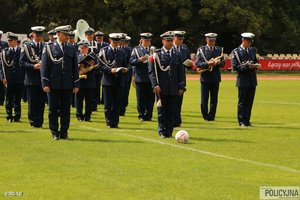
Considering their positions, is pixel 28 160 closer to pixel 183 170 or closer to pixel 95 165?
pixel 95 165

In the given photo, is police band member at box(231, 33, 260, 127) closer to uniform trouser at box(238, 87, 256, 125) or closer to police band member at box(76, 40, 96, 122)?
uniform trouser at box(238, 87, 256, 125)

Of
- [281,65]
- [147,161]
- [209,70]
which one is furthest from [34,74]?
[281,65]

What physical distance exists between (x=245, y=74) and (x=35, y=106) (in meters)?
5.21

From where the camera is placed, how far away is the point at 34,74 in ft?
55.6

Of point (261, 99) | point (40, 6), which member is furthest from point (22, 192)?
point (40, 6)

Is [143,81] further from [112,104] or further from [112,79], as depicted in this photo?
[112,104]

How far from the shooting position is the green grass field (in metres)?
9.36

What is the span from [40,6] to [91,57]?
4664 centimetres

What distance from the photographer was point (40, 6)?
6444 cm

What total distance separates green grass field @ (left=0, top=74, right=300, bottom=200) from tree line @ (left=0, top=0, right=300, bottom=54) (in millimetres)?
44226

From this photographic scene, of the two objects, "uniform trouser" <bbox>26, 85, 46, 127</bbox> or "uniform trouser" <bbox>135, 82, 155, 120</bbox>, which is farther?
"uniform trouser" <bbox>135, 82, 155, 120</bbox>

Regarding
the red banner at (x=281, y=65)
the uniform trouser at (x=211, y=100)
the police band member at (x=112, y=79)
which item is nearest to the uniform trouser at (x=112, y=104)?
the police band member at (x=112, y=79)

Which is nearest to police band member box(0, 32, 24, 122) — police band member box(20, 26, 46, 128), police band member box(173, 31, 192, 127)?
police band member box(20, 26, 46, 128)

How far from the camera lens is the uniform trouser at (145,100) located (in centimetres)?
1945
